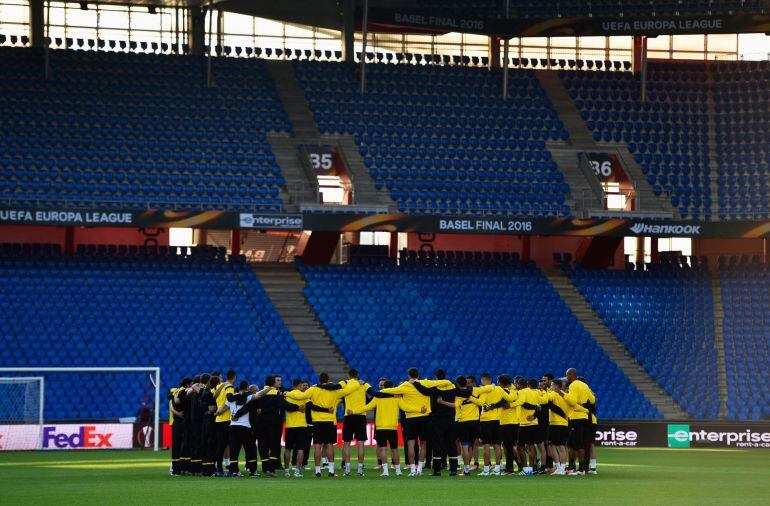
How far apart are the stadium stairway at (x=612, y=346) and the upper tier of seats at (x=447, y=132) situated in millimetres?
2642

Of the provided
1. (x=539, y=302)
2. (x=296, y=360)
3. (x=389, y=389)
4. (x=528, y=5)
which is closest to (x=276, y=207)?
(x=296, y=360)

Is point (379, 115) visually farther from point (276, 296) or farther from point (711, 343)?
point (711, 343)

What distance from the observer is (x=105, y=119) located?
44.6m

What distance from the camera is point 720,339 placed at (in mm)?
43656

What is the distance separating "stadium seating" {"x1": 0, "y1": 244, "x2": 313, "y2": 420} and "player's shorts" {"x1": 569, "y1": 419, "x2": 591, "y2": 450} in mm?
15152

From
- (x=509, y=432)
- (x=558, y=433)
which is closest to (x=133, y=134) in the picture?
(x=509, y=432)

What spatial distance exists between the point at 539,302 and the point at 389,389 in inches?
784

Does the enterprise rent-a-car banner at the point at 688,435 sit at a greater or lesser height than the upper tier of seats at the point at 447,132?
lesser

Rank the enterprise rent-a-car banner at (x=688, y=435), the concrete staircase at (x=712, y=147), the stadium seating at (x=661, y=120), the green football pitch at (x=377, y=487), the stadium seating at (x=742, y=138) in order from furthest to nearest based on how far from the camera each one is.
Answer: the stadium seating at (x=661, y=120)
the concrete staircase at (x=712, y=147)
the stadium seating at (x=742, y=138)
the enterprise rent-a-car banner at (x=688, y=435)
the green football pitch at (x=377, y=487)

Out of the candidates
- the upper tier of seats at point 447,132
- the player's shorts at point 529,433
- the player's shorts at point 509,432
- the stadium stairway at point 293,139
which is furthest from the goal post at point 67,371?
the upper tier of seats at point 447,132

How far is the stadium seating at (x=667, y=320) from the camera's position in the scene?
41688mm

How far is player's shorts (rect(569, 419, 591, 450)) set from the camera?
25.8 m

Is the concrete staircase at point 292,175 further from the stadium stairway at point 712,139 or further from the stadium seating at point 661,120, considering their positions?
the stadium stairway at point 712,139

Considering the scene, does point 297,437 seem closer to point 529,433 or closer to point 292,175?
point 529,433
